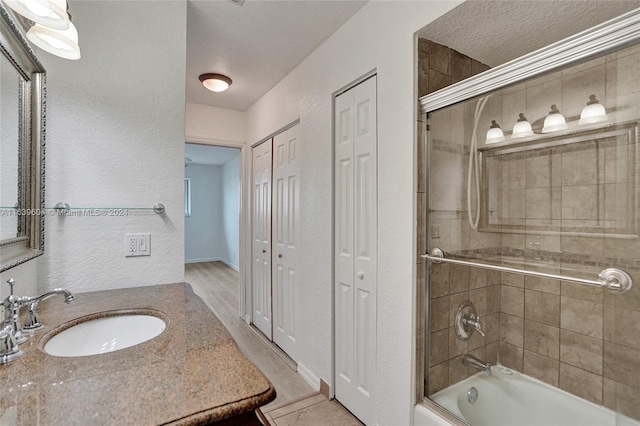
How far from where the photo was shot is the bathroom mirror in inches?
39.4

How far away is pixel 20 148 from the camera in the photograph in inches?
45.3

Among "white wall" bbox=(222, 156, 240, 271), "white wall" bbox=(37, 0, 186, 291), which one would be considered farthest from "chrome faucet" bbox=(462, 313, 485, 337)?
"white wall" bbox=(222, 156, 240, 271)

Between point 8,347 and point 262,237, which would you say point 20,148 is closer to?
point 8,347

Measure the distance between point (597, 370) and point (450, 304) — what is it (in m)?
0.83

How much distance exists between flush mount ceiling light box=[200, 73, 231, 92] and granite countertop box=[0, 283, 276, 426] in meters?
2.27

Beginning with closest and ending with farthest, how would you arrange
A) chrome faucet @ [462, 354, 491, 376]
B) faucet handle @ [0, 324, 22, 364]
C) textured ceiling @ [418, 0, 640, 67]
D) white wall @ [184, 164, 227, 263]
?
faucet handle @ [0, 324, 22, 364], textured ceiling @ [418, 0, 640, 67], chrome faucet @ [462, 354, 491, 376], white wall @ [184, 164, 227, 263]

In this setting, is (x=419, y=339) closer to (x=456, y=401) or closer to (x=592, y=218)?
(x=456, y=401)

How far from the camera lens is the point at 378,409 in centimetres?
172

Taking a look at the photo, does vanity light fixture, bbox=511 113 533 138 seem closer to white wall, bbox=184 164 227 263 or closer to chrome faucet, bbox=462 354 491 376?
chrome faucet, bbox=462 354 491 376

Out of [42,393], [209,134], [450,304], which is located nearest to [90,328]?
[42,393]

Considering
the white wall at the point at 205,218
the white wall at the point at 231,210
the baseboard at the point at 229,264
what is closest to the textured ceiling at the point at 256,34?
the white wall at the point at 231,210

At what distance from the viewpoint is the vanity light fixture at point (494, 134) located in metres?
1.61

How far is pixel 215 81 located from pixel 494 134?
7.38 feet

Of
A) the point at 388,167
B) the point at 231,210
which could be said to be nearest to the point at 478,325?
the point at 388,167
